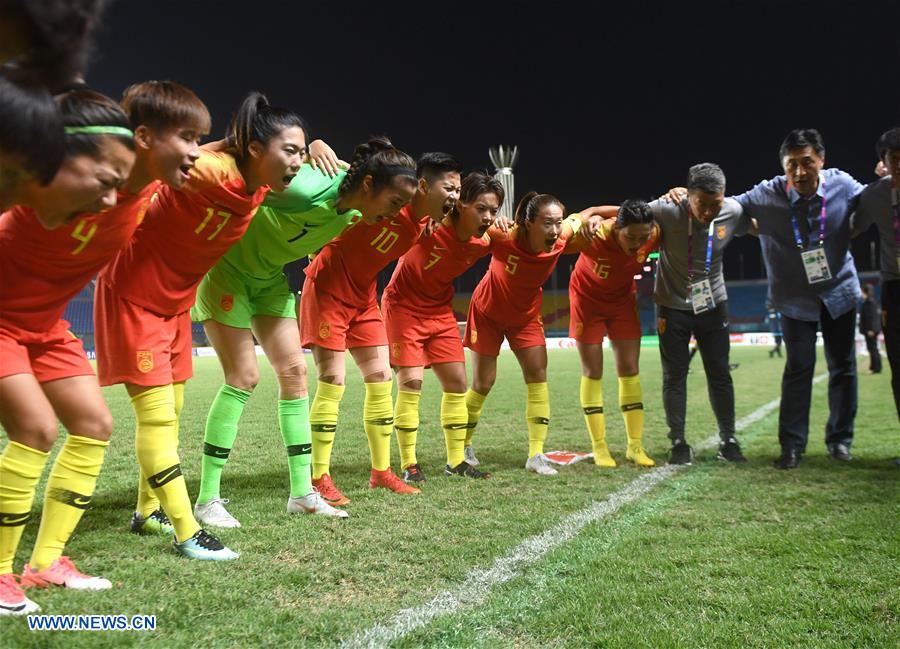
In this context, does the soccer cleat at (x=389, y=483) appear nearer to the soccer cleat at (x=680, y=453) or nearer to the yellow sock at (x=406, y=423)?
the yellow sock at (x=406, y=423)

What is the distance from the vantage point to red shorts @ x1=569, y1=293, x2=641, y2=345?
4.91m

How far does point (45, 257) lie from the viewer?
Answer: 2.12 meters

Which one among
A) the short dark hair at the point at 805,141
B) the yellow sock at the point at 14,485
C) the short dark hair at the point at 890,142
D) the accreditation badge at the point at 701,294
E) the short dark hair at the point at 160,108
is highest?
the short dark hair at the point at 805,141

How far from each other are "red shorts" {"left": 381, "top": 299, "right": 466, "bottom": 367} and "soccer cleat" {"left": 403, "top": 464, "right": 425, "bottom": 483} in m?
0.65

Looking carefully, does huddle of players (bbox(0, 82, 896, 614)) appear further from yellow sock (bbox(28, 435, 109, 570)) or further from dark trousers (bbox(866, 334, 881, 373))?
dark trousers (bbox(866, 334, 881, 373))

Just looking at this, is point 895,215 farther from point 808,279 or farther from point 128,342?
point 128,342

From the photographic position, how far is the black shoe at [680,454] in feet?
15.5

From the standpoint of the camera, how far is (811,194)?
453 centimetres

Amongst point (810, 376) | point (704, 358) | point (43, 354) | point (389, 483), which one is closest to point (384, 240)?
point (389, 483)

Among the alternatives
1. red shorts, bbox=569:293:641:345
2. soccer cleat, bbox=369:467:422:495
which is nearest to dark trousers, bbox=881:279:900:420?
red shorts, bbox=569:293:641:345

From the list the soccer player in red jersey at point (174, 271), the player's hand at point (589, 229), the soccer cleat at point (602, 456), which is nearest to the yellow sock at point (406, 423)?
the soccer cleat at point (602, 456)

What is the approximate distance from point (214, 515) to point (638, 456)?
2.98 metres

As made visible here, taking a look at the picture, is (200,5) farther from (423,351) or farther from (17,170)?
(17,170)

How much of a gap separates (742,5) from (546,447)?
27.1 m
